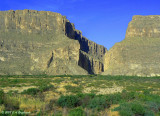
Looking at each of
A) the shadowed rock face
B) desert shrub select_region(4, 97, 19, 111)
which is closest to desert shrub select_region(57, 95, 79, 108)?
desert shrub select_region(4, 97, 19, 111)

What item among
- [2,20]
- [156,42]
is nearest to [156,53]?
[156,42]

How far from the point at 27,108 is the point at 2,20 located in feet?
377

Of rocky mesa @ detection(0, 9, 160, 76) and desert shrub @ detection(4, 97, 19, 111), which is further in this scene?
rocky mesa @ detection(0, 9, 160, 76)

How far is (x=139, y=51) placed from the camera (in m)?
123

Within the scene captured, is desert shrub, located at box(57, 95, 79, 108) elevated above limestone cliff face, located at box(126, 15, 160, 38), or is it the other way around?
limestone cliff face, located at box(126, 15, 160, 38)

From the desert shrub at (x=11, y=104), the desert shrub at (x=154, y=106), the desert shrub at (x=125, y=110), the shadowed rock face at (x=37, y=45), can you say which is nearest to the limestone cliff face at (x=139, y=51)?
the shadowed rock face at (x=37, y=45)

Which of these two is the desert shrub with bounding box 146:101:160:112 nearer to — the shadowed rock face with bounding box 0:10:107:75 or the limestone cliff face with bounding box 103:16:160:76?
the shadowed rock face with bounding box 0:10:107:75

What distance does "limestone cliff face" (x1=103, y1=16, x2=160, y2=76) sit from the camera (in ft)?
376

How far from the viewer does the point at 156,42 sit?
129 meters

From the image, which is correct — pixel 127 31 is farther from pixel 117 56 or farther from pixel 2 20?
pixel 2 20

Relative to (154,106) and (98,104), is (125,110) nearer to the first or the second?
(98,104)

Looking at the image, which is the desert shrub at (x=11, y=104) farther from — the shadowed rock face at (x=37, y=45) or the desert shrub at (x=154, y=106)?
the shadowed rock face at (x=37, y=45)

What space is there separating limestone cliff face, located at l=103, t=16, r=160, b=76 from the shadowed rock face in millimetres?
17051

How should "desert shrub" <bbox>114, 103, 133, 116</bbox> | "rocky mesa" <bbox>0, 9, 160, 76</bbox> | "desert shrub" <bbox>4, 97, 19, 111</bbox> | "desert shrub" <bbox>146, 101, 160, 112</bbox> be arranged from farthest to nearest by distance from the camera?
"rocky mesa" <bbox>0, 9, 160, 76</bbox> → "desert shrub" <bbox>146, 101, 160, 112</bbox> → "desert shrub" <bbox>4, 97, 19, 111</bbox> → "desert shrub" <bbox>114, 103, 133, 116</bbox>
